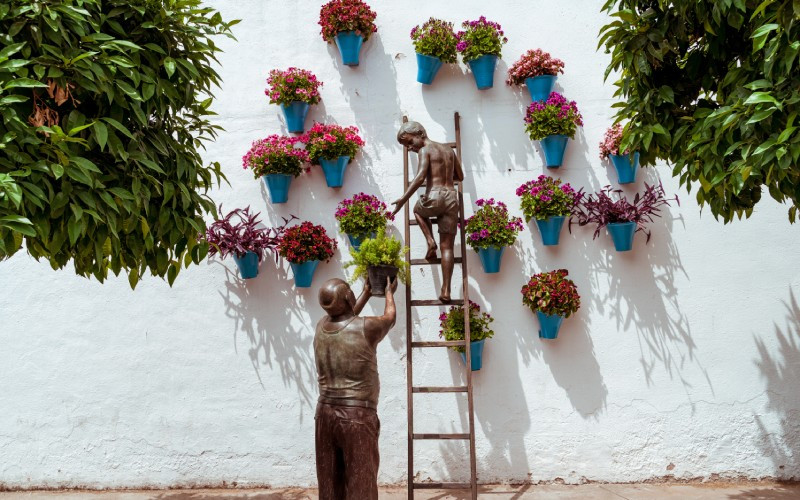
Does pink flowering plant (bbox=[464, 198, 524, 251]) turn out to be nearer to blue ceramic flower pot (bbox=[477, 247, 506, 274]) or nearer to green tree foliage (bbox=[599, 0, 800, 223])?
blue ceramic flower pot (bbox=[477, 247, 506, 274])

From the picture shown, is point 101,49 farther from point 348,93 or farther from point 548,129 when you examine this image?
point 548,129

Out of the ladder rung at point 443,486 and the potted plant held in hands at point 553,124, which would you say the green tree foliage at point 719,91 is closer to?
the potted plant held in hands at point 553,124

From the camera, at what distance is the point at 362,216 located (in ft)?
16.5

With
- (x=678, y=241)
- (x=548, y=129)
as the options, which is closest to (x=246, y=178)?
(x=548, y=129)

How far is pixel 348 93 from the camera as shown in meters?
5.40

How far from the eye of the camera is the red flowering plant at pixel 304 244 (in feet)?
16.5

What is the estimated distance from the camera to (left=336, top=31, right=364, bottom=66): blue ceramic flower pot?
523 cm

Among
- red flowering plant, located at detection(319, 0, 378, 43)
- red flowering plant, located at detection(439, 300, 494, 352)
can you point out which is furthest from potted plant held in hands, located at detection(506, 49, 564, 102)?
red flowering plant, located at detection(439, 300, 494, 352)

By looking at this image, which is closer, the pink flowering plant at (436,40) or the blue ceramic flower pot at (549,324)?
the blue ceramic flower pot at (549,324)

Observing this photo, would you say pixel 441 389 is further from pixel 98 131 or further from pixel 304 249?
pixel 98 131

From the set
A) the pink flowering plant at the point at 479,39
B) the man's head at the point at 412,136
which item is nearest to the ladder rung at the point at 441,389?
the man's head at the point at 412,136

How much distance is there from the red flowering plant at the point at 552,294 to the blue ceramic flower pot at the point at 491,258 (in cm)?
25

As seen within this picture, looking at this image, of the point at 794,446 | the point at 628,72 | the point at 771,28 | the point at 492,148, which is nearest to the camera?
the point at 771,28

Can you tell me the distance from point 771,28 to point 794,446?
11.3 feet
